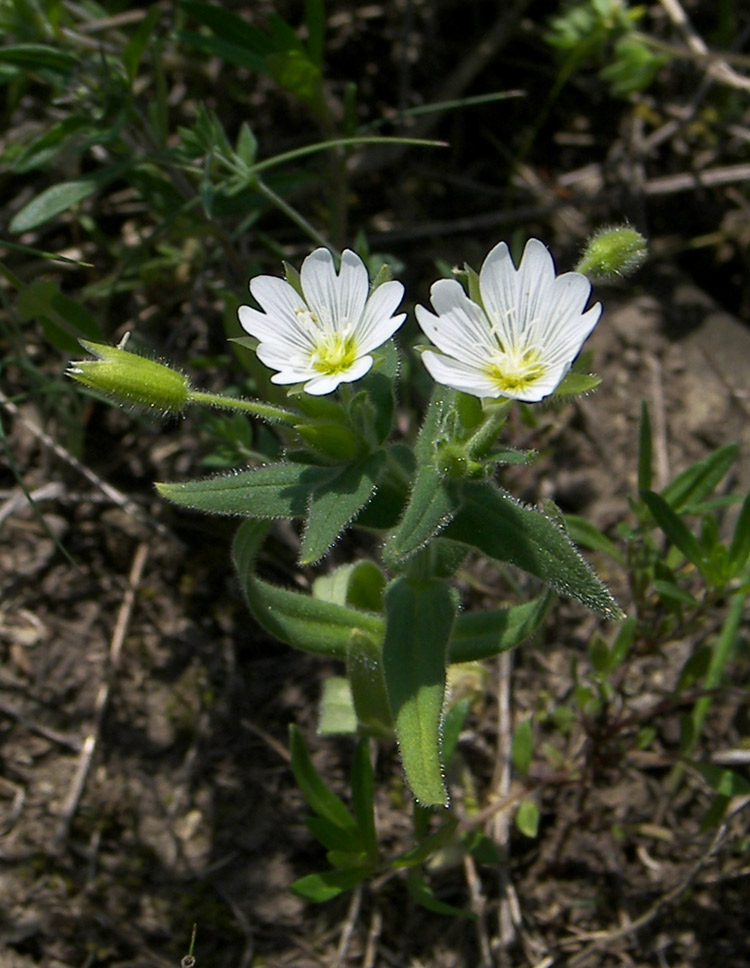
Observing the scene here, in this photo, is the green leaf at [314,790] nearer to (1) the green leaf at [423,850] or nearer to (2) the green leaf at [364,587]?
(1) the green leaf at [423,850]

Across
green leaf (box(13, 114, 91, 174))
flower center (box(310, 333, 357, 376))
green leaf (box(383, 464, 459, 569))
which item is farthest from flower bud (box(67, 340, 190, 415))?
green leaf (box(13, 114, 91, 174))

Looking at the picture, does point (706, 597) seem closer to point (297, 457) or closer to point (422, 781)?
point (422, 781)

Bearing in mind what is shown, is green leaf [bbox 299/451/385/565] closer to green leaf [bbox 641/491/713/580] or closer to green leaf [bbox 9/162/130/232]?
green leaf [bbox 641/491/713/580]

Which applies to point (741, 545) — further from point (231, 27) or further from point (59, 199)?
point (231, 27)

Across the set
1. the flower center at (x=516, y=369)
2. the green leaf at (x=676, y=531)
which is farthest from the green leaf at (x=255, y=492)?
the green leaf at (x=676, y=531)

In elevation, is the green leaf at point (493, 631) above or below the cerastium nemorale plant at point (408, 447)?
below
